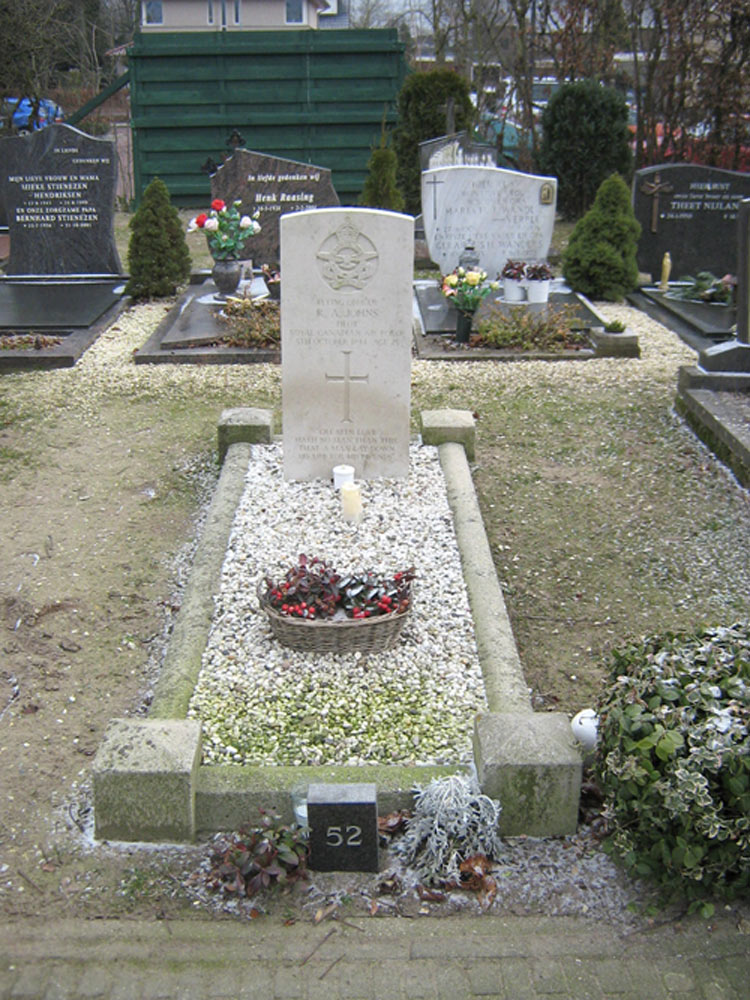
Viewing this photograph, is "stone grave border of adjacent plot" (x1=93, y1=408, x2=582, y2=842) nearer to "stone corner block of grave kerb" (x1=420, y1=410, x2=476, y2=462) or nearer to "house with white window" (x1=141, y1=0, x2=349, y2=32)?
"stone corner block of grave kerb" (x1=420, y1=410, x2=476, y2=462)

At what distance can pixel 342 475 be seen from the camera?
613 centimetres

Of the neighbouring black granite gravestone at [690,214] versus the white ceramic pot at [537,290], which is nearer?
the white ceramic pot at [537,290]

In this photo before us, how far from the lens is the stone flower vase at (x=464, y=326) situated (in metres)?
10.1

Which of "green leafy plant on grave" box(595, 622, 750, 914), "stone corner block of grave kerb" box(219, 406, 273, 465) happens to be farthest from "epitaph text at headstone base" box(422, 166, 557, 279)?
"green leafy plant on grave" box(595, 622, 750, 914)

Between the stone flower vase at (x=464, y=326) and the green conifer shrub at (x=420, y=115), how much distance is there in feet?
21.9

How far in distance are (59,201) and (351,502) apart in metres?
8.43

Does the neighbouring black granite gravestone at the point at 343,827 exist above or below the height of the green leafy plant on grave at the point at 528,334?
below

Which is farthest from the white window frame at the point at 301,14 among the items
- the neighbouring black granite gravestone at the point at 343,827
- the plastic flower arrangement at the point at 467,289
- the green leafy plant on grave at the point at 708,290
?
the neighbouring black granite gravestone at the point at 343,827

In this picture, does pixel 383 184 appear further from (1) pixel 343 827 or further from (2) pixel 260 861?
(2) pixel 260 861

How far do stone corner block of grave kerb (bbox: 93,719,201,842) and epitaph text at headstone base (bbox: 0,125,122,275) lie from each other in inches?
397

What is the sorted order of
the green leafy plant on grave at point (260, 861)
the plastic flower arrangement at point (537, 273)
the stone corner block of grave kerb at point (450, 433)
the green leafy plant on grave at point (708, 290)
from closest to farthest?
the green leafy plant on grave at point (260, 861) → the stone corner block of grave kerb at point (450, 433) → the plastic flower arrangement at point (537, 273) → the green leafy plant on grave at point (708, 290)

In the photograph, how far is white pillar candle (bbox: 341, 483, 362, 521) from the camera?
568 centimetres

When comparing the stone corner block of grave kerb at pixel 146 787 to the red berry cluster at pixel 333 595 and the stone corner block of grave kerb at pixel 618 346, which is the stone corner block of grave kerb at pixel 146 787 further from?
the stone corner block of grave kerb at pixel 618 346

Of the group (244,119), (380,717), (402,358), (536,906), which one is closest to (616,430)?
(402,358)
